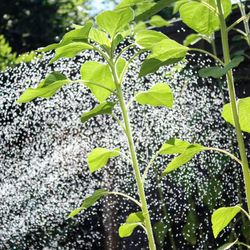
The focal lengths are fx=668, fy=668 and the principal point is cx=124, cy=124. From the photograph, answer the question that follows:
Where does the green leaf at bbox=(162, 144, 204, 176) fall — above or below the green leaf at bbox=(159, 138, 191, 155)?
above

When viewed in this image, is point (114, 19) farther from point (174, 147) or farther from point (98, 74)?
point (174, 147)

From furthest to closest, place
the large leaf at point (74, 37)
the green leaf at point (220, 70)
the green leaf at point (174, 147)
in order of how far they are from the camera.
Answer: the green leaf at point (174, 147) < the large leaf at point (74, 37) < the green leaf at point (220, 70)

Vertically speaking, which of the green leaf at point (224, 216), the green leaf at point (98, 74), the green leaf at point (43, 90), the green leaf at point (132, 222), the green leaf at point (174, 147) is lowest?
the green leaf at point (132, 222)

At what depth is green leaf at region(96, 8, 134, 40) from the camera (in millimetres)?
1308

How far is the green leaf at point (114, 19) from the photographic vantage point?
4.29 feet

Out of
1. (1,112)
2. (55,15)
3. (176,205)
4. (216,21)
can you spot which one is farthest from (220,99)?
(55,15)

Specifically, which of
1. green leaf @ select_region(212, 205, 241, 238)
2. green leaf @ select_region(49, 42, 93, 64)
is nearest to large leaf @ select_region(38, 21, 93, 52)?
green leaf @ select_region(49, 42, 93, 64)

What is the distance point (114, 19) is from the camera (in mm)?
1341

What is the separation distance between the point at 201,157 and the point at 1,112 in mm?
1094

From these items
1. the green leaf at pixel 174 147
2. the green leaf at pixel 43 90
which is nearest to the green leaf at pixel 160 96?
the green leaf at pixel 174 147

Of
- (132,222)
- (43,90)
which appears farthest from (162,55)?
(132,222)

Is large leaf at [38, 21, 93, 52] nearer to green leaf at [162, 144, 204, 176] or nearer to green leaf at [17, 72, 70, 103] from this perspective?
green leaf at [17, 72, 70, 103]

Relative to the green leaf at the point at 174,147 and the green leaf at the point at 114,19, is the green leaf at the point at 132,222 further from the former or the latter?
the green leaf at the point at 114,19

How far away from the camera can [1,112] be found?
139 inches
